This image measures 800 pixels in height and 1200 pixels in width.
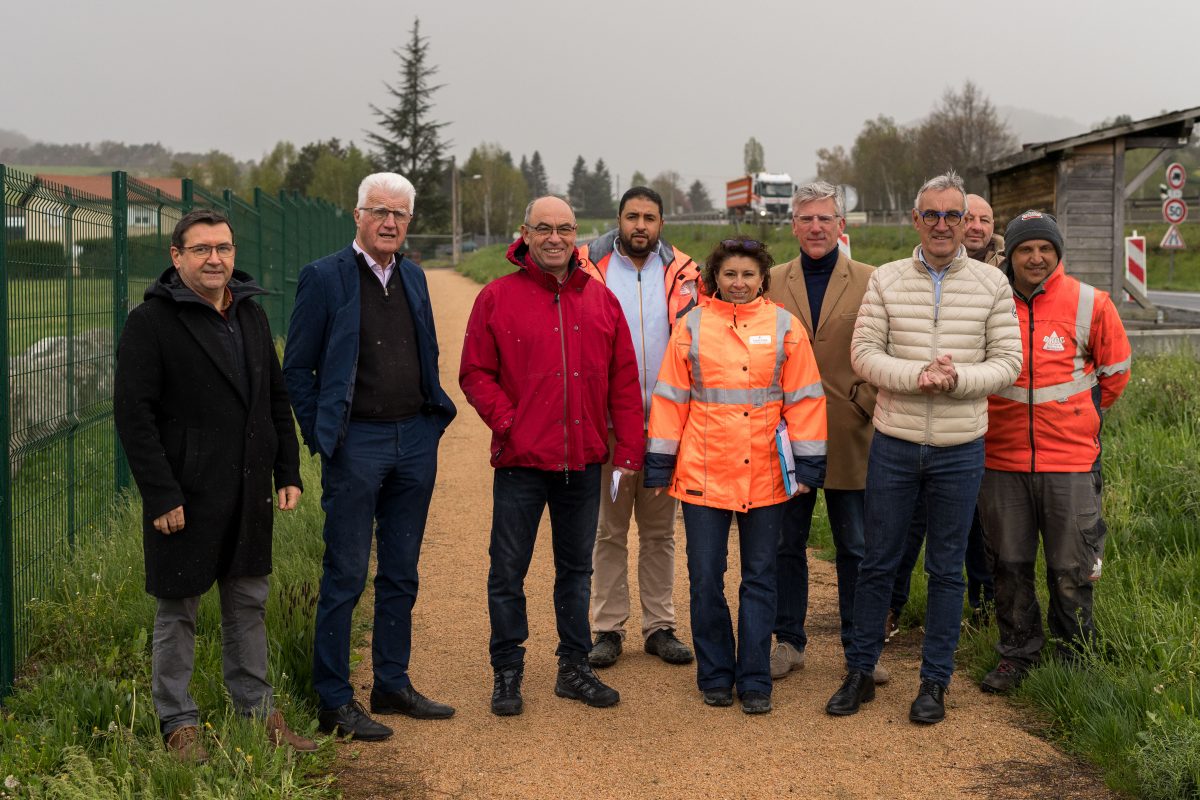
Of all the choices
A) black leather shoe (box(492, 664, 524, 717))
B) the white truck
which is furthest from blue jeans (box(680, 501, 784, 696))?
the white truck

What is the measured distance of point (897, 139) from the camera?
61.7 m

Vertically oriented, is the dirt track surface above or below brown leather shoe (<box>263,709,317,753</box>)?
below

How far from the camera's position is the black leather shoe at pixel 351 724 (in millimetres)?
4586

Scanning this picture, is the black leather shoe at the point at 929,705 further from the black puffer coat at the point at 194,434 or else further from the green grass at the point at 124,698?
the black puffer coat at the point at 194,434

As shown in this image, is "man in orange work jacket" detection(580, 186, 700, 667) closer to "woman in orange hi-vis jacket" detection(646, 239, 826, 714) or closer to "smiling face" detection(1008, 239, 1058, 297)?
"woman in orange hi-vis jacket" detection(646, 239, 826, 714)

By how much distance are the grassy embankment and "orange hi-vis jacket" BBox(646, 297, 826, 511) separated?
4.31ft

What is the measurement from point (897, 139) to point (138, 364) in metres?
62.0

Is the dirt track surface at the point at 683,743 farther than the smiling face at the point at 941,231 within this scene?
No

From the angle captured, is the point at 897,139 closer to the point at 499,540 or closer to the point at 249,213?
the point at 249,213

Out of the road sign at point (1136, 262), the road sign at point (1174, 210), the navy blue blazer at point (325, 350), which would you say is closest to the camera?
the navy blue blazer at point (325, 350)

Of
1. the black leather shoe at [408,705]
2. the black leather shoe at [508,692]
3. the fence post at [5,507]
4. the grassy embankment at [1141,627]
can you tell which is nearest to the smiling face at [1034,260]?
the grassy embankment at [1141,627]

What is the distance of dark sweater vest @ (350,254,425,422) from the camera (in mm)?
4652

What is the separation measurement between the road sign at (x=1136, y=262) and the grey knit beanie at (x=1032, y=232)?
14.3 m

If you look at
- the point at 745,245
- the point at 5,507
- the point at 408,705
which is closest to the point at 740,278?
the point at 745,245
